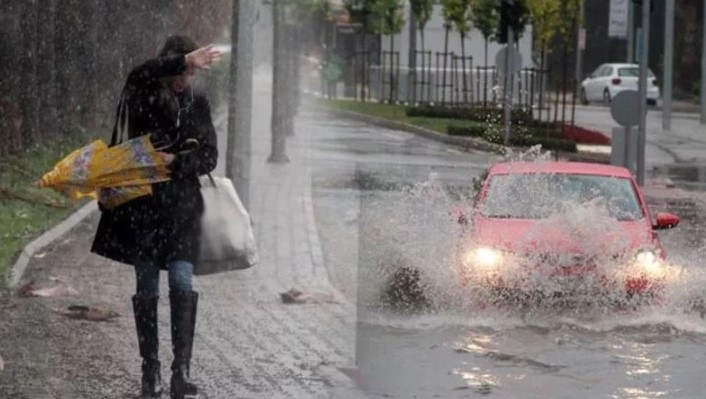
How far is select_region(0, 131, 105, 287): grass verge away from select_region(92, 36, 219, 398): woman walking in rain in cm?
404

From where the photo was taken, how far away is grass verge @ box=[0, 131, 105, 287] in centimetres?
1588

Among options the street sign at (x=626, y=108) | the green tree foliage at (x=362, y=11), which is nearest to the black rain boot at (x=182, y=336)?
the street sign at (x=626, y=108)

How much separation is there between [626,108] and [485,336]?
15563mm

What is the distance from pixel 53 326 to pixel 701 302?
194 inches

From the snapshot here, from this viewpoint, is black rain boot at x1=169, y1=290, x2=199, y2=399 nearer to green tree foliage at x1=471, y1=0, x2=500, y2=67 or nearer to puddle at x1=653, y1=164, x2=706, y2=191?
puddle at x1=653, y1=164, x2=706, y2=191

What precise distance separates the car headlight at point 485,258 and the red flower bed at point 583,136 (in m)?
24.7

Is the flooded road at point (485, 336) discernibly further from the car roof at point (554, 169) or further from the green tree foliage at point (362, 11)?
the green tree foliage at point (362, 11)

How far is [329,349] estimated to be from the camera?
11.3 meters

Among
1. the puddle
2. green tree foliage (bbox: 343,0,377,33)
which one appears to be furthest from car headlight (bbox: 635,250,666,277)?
green tree foliage (bbox: 343,0,377,33)

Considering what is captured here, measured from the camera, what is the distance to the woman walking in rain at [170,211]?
925 centimetres

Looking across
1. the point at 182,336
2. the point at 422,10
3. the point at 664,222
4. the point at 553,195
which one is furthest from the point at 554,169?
the point at 422,10

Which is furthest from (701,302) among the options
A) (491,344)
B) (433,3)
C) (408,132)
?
(433,3)

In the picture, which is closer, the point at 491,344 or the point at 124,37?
the point at 491,344

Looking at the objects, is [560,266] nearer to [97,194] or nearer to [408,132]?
[97,194]
